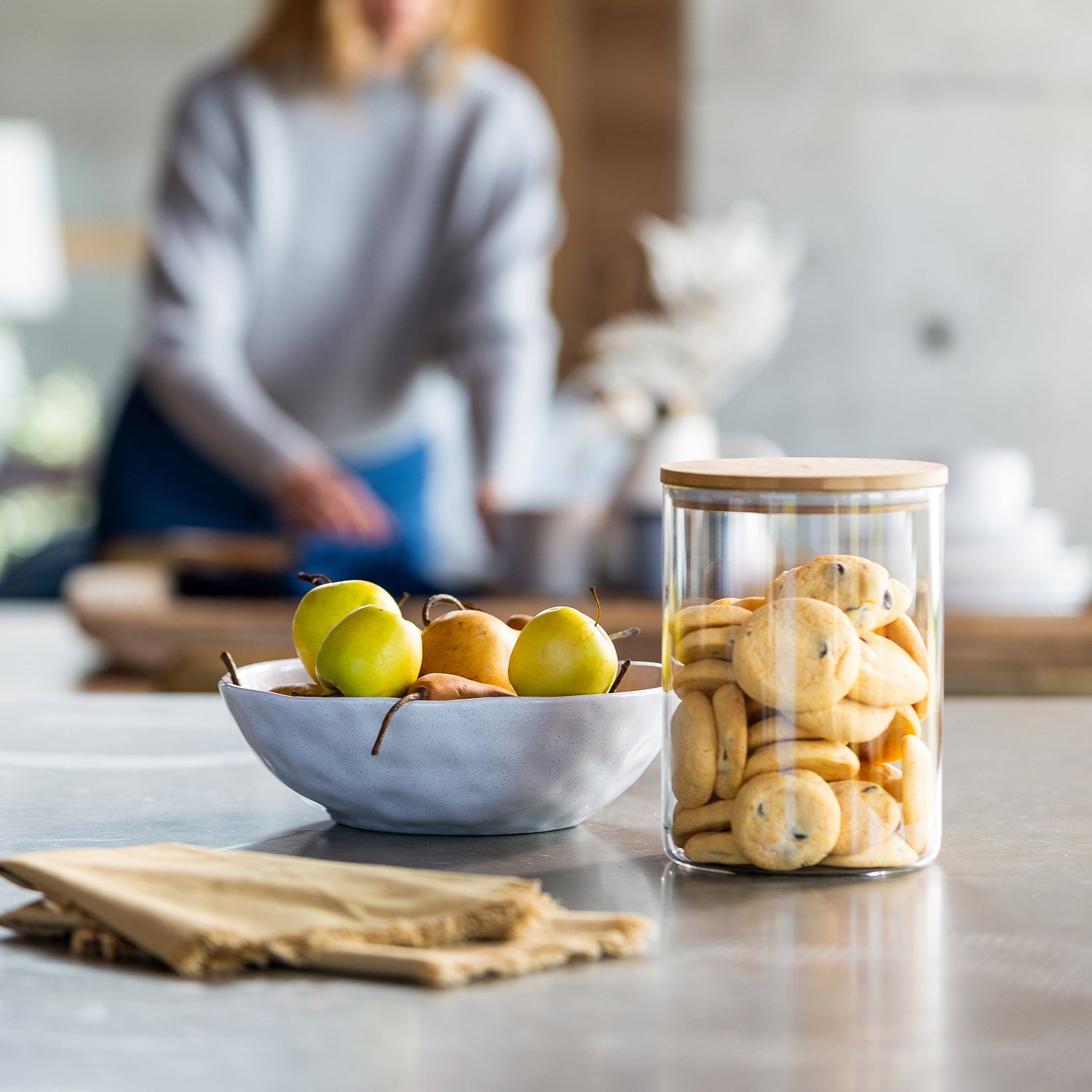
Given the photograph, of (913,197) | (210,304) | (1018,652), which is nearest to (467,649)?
(1018,652)

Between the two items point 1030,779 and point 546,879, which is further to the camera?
point 1030,779

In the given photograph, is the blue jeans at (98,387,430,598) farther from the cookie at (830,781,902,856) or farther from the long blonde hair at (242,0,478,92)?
the cookie at (830,781,902,856)

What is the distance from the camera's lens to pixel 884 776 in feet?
2.23

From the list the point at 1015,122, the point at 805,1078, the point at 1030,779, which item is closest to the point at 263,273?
the point at 1015,122

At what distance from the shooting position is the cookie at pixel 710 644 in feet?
2.23

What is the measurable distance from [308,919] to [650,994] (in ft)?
0.43

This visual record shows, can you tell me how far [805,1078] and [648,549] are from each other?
58.8 inches

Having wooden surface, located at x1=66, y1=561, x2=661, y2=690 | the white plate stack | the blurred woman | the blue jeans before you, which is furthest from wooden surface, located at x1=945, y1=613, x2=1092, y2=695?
the blue jeans

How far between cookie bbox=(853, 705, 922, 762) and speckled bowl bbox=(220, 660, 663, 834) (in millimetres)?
123

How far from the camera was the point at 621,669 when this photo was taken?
2.65 ft

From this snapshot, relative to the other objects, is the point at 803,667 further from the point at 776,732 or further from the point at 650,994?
the point at 650,994

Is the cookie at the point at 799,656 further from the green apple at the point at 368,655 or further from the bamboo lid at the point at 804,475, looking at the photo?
the green apple at the point at 368,655

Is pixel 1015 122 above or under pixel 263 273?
above

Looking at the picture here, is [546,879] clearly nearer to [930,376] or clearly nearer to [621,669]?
[621,669]
